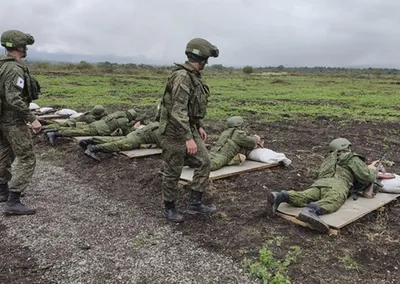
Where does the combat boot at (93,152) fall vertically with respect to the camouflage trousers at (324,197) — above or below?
below

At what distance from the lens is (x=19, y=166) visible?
4.97 m

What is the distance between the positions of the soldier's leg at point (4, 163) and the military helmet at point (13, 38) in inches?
44.1

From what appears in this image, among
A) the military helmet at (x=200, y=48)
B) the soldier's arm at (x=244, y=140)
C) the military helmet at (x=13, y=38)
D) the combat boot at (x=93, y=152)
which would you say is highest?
the military helmet at (x=200, y=48)

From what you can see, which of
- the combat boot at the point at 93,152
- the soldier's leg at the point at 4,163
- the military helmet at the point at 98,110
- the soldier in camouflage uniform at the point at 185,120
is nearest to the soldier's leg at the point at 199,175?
the soldier in camouflage uniform at the point at 185,120

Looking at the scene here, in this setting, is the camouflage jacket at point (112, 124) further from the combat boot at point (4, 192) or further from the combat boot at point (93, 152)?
the combat boot at point (4, 192)

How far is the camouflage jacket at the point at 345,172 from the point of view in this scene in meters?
5.07

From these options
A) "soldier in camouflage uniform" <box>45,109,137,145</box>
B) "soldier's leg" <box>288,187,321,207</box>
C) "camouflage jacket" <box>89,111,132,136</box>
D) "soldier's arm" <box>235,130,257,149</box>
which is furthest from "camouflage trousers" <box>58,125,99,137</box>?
"soldier's leg" <box>288,187,321,207</box>

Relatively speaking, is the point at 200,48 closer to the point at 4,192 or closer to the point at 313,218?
the point at 313,218

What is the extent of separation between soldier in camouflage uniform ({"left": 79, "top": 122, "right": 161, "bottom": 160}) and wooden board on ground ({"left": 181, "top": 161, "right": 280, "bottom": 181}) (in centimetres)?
169

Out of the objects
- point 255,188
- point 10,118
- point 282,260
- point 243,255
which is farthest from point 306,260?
point 10,118

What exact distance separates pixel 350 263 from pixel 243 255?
1.04 m

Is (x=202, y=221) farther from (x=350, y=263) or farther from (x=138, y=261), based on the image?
(x=350, y=263)

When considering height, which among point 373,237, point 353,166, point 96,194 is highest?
point 353,166

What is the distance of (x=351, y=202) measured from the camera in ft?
16.8
